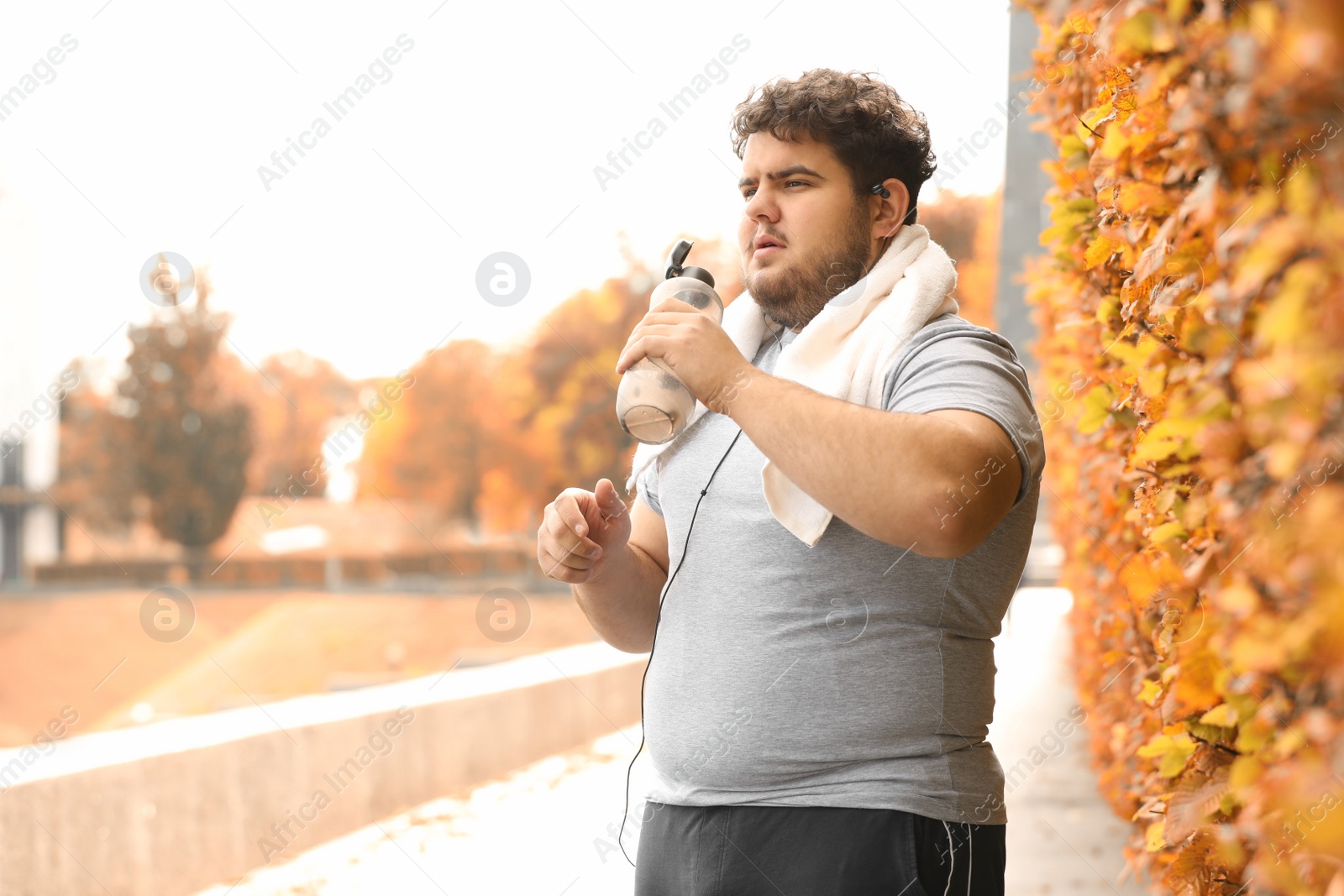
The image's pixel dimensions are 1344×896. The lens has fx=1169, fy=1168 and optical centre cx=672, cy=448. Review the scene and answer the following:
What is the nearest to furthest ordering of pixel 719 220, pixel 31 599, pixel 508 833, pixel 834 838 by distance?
pixel 834 838
pixel 508 833
pixel 719 220
pixel 31 599

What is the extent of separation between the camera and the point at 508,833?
6188 mm

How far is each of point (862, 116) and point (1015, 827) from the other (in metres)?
4.24

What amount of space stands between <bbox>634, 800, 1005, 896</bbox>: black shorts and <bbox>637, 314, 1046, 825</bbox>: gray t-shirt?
22 millimetres

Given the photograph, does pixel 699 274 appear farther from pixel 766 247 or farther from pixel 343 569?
pixel 343 569

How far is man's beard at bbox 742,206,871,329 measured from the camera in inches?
79.0

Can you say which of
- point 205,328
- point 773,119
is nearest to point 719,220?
point 205,328

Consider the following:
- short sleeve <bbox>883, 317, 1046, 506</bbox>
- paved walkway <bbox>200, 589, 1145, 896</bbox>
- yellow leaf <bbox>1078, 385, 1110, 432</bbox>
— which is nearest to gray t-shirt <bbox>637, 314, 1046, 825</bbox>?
short sleeve <bbox>883, 317, 1046, 506</bbox>

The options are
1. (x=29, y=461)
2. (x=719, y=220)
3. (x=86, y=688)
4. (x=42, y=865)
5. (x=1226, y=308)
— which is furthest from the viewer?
(x=29, y=461)

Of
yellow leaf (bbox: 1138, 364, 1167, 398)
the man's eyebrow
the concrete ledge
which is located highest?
the man's eyebrow

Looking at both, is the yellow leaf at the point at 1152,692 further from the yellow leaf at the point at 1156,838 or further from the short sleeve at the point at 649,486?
the short sleeve at the point at 649,486

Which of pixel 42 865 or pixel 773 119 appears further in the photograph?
pixel 42 865

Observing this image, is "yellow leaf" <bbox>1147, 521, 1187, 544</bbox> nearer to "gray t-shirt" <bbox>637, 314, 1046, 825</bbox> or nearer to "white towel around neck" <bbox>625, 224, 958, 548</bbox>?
"gray t-shirt" <bbox>637, 314, 1046, 825</bbox>

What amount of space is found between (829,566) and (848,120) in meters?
0.77

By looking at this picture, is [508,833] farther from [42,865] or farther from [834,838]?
[834,838]
